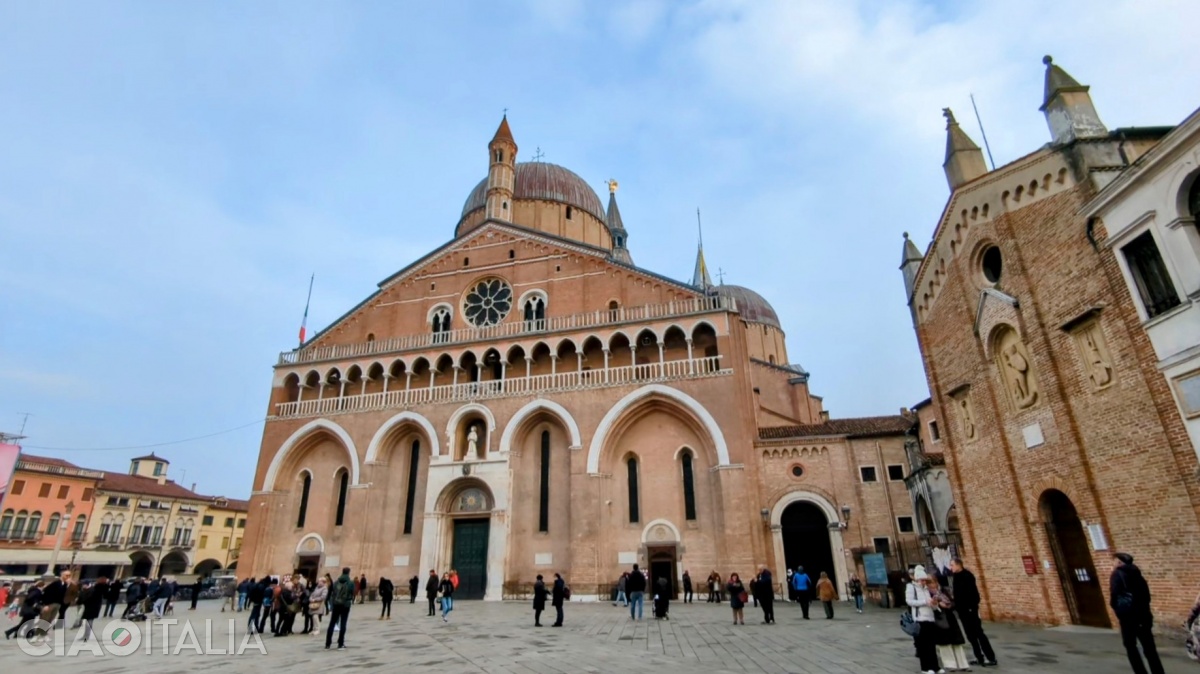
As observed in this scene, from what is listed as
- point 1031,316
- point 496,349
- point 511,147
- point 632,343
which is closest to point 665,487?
point 632,343

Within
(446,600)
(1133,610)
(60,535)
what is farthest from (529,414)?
(60,535)

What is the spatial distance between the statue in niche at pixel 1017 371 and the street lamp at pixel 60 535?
1733 inches

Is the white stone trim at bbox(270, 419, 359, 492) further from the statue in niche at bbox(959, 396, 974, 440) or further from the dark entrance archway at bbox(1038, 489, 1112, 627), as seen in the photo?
the dark entrance archway at bbox(1038, 489, 1112, 627)

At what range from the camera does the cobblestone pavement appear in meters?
7.41

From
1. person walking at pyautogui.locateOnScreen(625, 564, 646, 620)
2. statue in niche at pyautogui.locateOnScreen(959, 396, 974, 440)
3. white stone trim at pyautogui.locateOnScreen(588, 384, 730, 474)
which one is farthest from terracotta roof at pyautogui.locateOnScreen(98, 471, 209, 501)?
statue in niche at pyautogui.locateOnScreen(959, 396, 974, 440)

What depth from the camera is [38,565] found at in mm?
34562

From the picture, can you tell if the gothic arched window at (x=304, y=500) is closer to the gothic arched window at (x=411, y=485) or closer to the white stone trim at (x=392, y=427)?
the white stone trim at (x=392, y=427)

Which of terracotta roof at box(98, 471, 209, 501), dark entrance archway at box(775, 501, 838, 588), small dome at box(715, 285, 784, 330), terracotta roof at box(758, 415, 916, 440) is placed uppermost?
small dome at box(715, 285, 784, 330)

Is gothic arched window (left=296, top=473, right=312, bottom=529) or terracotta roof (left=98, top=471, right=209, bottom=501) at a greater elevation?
terracotta roof (left=98, top=471, right=209, bottom=501)

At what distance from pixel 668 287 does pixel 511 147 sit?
12983 millimetres

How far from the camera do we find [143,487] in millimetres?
41938

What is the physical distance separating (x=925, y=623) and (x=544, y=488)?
1649 cm

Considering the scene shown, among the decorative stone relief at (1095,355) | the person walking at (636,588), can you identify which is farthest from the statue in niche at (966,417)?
the person walking at (636,588)

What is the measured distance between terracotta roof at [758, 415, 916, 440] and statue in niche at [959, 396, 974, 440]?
Answer: 24.1 feet
